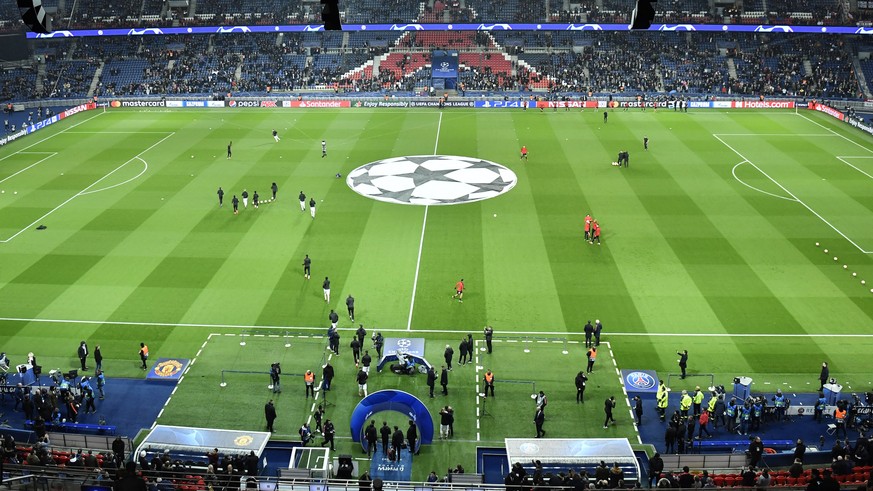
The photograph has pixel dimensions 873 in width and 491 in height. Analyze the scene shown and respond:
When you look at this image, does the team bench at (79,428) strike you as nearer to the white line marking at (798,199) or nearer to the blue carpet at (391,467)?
the blue carpet at (391,467)

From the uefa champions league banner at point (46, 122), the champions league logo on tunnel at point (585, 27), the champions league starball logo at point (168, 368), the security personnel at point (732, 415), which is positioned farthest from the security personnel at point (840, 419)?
the champions league logo on tunnel at point (585, 27)

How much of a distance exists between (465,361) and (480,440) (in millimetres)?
4896

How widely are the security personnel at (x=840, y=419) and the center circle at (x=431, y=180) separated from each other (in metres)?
27.0

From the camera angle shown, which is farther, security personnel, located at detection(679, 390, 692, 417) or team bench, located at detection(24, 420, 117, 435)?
security personnel, located at detection(679, 390, 692, 417)

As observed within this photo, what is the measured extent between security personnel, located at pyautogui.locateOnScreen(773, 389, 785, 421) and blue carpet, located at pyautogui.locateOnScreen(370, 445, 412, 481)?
512 inches

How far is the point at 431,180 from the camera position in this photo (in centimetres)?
5259

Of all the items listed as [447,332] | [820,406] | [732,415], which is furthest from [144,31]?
[820,406]

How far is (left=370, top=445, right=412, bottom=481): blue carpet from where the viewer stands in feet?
76.9

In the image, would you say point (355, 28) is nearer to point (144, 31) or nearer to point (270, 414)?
point (144, 31)

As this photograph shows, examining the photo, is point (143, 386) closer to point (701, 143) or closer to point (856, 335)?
point (856, 335)

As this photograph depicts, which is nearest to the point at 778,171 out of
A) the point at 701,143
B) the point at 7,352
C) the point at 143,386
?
the point at 701,143

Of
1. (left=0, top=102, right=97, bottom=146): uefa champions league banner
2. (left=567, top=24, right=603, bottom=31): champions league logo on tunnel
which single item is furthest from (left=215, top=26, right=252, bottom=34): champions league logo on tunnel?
(left=567, top=24, right=603, bottom=31): champions league logo on tunnel

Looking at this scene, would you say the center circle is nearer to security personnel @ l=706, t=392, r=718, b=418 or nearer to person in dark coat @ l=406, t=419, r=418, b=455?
security personnel @ l=706, t=392, r=718, b=418

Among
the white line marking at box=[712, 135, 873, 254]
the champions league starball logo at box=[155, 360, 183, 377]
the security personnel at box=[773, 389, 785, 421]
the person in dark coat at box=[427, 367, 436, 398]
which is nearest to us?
the security personnel at box=[773, 389, 785, 421]
